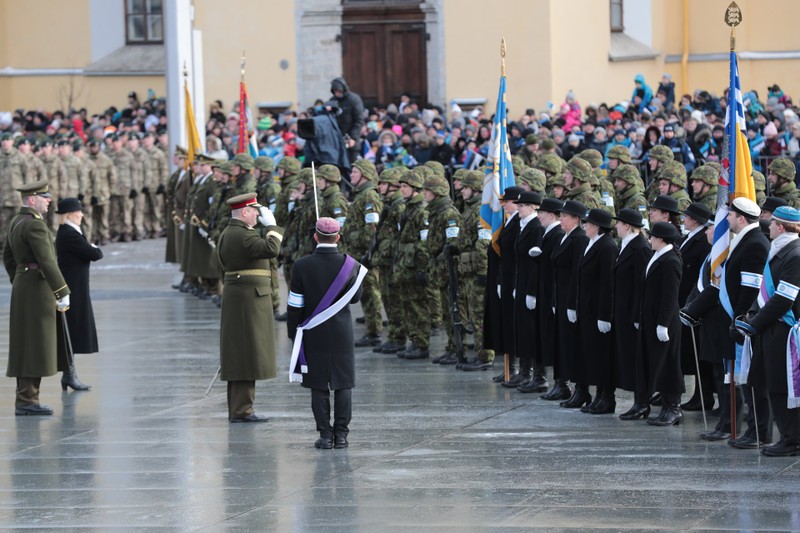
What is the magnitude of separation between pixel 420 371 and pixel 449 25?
64.2ft

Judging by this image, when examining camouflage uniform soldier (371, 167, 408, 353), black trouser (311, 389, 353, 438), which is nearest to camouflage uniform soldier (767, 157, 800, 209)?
camouflage uniform soldier (371, 167, 408, 353)

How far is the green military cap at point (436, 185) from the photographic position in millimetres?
15914

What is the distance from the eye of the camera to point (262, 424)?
13102mm

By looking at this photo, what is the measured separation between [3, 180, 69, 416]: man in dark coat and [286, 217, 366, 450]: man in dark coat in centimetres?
309

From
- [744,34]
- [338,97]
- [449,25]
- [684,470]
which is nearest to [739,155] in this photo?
[684,470]

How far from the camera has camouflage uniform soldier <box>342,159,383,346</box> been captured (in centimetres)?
1734

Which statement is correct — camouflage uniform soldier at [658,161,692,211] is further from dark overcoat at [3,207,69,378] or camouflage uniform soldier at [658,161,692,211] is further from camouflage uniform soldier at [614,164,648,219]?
dark overcoat at [3,207,69,378]

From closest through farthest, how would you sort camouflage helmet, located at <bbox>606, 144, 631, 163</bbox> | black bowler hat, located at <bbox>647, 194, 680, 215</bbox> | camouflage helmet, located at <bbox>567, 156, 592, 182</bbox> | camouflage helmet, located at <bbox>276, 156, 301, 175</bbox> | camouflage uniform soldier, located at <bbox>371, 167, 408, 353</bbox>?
black bowler hat, located at <bbox>647, 194, 680, 215</bbox>
camouflage helmet, located at <bbox>567, 156, 592, 182</bbox>
camouflage uniform soldier, located at <bbox>371, 167, 408, 353</bbox>
camouflage helmet, located at <bbox>606, 144, 631, 163</bbox>
camouflage helmet, located at <bbox>276, 156, 301, 175</bbox>

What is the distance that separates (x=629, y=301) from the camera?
41.9ft

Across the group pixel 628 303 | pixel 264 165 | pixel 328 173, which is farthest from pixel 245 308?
pixel 264 165

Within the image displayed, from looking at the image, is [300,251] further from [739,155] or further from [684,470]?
[684,470]

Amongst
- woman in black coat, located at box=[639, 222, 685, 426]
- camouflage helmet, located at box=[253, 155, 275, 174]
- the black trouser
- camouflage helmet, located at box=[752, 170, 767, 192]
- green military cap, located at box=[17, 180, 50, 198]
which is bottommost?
the black trouser

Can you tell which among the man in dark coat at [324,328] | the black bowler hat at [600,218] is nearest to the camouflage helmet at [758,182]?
the black bowler hat at [600,218]

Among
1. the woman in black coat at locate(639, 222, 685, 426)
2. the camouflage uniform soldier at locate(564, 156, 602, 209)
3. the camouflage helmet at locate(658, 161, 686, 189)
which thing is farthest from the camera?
the camouflage uniform soldier at locate(564, 156, 602, 209)
